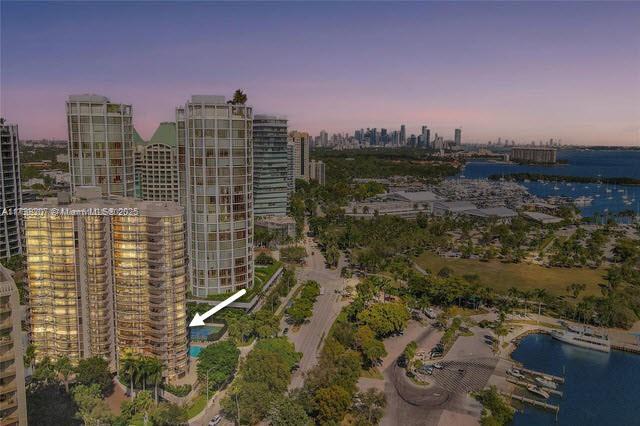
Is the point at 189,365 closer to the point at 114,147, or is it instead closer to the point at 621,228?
the point at 114,147

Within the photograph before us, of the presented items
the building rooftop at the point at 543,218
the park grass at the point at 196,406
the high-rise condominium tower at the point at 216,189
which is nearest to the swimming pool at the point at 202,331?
the high-rise condominium tower at the point at 216,189

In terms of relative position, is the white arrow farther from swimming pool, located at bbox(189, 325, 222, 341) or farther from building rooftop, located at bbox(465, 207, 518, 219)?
building rooftop, located at bbox(465, 207, 518, 219)

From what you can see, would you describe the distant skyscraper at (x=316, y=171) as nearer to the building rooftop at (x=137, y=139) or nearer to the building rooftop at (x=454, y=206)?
the building rooftop at (x=454, y=206)

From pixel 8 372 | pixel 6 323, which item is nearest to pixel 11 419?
pixel 8 372

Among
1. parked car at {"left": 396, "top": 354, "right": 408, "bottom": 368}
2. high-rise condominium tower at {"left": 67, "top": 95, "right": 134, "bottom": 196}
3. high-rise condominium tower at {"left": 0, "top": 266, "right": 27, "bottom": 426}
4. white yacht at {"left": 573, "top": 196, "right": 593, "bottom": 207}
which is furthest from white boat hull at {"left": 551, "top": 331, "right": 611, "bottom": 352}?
white yacht at {"left": 573, "top": 196, "right": 593, "bottom": 207}

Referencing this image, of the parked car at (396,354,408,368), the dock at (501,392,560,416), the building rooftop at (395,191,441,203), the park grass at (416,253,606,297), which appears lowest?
the dock at (501,392,560,416)
